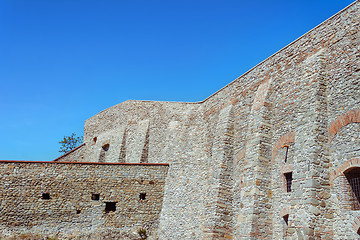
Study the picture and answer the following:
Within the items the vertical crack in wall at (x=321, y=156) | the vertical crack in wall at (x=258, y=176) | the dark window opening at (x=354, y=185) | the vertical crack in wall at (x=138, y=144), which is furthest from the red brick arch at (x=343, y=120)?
the vertical crack in wall at (x=138, y=144)

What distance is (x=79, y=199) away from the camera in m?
17.6

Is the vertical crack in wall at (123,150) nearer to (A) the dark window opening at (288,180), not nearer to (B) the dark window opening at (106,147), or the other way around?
(B) the dark window opening at (106,147)

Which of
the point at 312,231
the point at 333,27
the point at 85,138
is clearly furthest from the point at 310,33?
the point at 85,138

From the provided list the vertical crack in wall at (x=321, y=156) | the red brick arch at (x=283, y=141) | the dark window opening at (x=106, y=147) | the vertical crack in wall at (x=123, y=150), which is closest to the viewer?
the vertical crack in wall at (x=321, y=156)

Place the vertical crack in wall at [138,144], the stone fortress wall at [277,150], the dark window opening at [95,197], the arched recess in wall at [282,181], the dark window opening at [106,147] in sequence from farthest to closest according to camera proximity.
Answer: the dark window opening at [106,147]
the vertical crack in wall at [138,144]
the dark window opening at [95,197]
the arched recess in wall at [282,181]
the stone fortress wall at [277,150]

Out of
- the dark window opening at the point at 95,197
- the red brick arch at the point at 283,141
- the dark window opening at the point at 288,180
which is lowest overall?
the dark window opening at the point at 95,197

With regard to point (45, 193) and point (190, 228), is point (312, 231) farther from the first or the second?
point (45, 193)

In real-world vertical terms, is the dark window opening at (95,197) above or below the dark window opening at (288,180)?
below

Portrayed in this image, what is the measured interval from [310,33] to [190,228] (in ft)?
31.1

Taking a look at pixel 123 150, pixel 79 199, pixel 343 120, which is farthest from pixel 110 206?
pixel 343 120

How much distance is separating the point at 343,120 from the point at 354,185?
1.86m

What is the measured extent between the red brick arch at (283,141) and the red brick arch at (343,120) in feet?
5.11

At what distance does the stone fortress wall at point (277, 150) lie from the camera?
391 inches

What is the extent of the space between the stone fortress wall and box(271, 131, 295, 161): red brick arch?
4 cm
